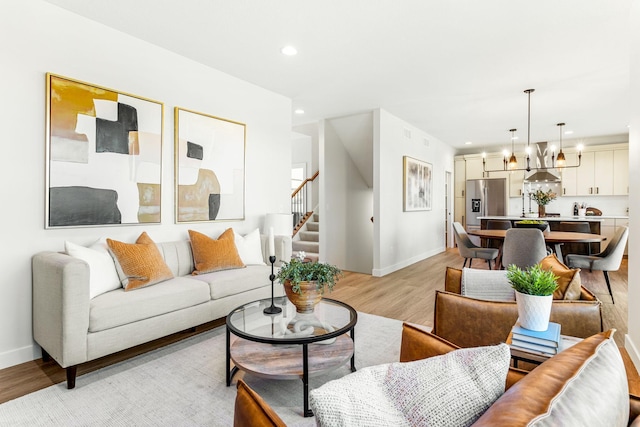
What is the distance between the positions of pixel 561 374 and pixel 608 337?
0.98 ft

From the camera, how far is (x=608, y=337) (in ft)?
2.82

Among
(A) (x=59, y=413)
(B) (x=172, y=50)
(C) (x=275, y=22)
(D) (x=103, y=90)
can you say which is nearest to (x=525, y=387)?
(A) (x=59, y=413)

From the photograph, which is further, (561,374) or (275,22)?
(275,22)

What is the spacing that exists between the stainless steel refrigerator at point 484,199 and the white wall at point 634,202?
597 centimetres

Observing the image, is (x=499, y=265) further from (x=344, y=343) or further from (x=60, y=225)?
(x=60, y=225)

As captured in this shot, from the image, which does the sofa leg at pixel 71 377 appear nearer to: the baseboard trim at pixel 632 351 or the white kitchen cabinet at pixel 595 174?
the baseboard trim at pixel 632 351

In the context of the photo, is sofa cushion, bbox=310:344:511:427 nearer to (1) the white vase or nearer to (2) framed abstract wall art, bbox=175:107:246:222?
(1) the white vase

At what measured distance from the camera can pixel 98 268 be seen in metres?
2.48

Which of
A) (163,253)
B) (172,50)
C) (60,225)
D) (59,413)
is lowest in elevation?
(59,413)

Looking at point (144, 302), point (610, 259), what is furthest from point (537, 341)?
point (610, 259)

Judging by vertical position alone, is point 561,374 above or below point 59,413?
above

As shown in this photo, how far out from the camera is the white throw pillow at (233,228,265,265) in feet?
11.7

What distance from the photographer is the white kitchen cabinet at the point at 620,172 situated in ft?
23.3

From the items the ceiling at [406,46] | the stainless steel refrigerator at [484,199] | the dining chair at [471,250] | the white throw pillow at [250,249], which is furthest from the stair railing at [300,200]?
the white throw pillow at [250,249]
